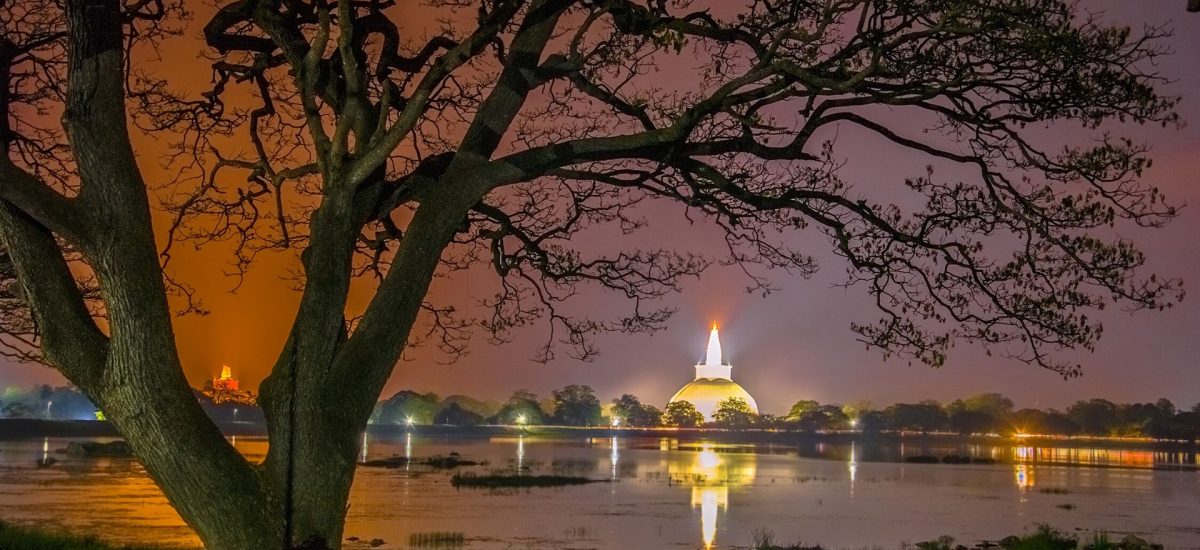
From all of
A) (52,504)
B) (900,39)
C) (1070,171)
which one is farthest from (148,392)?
(52,504)

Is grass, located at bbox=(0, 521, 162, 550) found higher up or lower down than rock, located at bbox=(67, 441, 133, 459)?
higher up

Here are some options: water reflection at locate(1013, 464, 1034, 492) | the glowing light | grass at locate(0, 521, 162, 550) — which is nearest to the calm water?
the glowing light

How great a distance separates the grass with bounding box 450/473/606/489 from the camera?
45.6m

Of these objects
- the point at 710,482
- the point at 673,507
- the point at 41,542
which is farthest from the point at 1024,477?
the point at 41,542

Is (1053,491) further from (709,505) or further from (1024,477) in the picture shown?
(709,505)

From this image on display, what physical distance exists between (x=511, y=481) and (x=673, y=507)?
11.6m

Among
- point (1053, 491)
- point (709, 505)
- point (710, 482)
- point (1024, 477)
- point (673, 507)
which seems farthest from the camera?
point (1024, 477)

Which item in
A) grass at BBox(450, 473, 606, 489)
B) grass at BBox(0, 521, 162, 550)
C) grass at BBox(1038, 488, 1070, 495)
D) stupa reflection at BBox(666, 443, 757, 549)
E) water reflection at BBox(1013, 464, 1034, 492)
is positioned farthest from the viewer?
water reflection at BBox(1013, 464, 1034, 492)

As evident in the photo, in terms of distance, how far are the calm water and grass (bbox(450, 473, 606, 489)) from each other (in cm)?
93

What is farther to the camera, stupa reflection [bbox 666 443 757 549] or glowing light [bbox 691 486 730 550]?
stupa reflection [bbox 666 443 757 549]

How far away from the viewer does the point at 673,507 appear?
37.6 m

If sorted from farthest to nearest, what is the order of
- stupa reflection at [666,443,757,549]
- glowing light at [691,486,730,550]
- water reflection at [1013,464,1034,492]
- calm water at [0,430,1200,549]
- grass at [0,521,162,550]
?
water reflection at [1013,464,1034,492] < stupa reflection at [666,443,757,549] < glowing light at [691,486,730,550] < calm water at [0,430,1200,549] < grass at [0,521,162,550]

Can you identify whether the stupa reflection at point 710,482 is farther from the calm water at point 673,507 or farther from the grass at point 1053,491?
the grass at point 1053,491

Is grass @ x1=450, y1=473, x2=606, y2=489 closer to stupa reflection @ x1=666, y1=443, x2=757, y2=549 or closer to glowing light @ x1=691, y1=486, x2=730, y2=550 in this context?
stupa reflection @ x1=666, y1=443, x2=757, y2=549
